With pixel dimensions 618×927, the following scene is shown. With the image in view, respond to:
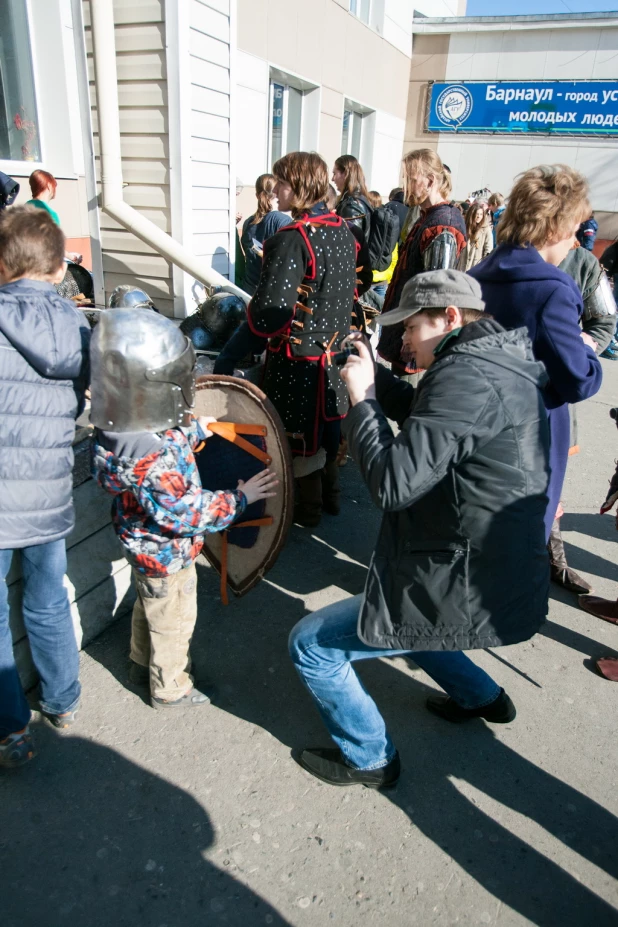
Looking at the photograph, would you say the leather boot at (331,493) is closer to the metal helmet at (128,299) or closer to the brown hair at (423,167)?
the metal helmet at (128,299)

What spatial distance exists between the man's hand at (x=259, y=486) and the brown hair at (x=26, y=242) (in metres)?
0.98

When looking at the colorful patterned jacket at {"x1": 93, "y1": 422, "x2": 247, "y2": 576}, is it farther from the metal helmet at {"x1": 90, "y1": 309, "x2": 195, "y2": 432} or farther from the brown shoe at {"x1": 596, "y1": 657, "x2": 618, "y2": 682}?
the brown shoe at {"x1": 596, "y1": 657, "x2": 618, "y2": 682}

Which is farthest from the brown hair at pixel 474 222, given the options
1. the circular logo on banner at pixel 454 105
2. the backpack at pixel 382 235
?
the circular logo on banner at pixel 454 105

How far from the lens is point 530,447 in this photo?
1.67 metres

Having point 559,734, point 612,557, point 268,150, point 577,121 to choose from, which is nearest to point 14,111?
point 268,150

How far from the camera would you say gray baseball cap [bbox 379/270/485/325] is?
1.75 metres

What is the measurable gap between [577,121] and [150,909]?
17.9 meters

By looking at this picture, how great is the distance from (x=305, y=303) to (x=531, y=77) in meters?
16.1

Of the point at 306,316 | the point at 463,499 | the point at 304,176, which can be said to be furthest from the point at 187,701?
the point at 304,176

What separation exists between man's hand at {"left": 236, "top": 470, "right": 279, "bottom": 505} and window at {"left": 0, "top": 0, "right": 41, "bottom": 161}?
5.97 meters

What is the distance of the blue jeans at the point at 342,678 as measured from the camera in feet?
6.40

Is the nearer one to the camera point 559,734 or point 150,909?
point 150,909

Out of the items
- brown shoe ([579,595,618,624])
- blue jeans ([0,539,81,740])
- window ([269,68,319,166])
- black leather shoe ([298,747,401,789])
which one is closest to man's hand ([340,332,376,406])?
blue jeans ([0,539,81,740])

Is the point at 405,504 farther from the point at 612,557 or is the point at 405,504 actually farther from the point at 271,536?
the point at 612,557
